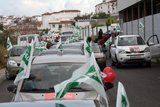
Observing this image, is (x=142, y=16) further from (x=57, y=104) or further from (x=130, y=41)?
(x=57, y=104)

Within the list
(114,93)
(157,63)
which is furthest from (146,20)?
(114,93)

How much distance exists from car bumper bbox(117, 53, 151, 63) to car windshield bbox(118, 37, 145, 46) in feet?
3.06

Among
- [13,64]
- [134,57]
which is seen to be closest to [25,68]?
[13,64]

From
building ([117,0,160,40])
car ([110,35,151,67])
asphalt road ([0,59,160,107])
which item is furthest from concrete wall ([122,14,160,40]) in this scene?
asphalt road ([0,59,160,107])

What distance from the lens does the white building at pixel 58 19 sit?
478 ft

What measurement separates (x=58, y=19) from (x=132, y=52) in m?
136

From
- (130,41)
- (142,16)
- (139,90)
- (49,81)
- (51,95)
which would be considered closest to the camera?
(51,95)

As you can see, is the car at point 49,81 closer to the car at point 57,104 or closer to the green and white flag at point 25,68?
the green and white flag at point 25,68

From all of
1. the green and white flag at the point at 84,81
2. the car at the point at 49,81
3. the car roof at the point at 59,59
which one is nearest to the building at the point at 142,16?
the car roof at the point at 59,59

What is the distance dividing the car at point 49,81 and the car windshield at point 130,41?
634 inches

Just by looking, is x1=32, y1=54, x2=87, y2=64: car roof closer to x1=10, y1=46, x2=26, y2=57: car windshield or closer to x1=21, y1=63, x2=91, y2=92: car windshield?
x1=21, y1=63, x2=91, y2=92: car windshield

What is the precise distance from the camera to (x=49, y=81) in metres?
8.44

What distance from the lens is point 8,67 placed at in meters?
21.2

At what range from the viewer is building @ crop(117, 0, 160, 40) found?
3700 centimetres
